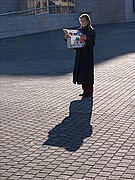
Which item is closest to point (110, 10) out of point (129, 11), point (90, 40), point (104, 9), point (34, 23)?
point (104, 9)

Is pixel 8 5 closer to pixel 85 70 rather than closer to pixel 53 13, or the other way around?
pixel 53 13

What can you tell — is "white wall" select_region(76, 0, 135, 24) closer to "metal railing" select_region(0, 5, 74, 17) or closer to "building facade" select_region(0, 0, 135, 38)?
"building facade" select_region(0, 0, 135, 38)

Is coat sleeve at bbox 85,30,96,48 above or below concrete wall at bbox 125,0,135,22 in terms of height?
above

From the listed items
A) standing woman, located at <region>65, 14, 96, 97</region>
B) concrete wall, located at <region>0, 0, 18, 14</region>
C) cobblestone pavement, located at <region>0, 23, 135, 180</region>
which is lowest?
cobblestone pavement, located at <region>0, 23, 135, 180</region>

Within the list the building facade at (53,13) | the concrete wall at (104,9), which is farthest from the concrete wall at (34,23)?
the concrete wall at (104,9)

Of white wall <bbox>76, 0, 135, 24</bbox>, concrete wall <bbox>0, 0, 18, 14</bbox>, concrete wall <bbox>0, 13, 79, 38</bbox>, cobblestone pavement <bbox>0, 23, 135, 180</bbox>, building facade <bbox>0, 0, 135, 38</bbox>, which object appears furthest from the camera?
white wall <bbox>76, 0, 135, 24</bbox>

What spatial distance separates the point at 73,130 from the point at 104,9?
119ft

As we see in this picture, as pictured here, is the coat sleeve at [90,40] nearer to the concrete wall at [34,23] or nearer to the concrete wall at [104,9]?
the concrete wall at [34,23]

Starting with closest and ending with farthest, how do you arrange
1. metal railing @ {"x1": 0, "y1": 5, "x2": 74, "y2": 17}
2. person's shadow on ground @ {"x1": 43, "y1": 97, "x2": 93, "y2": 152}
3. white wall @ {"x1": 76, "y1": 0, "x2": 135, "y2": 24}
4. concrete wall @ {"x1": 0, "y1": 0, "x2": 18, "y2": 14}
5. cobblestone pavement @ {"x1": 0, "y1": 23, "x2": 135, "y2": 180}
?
cobblestone pavement @ {"x1": 0, "y1": 23, "x2": 135, "y2": 180}
person's shadow on ground @ {"x1": 43, "y1": 97, "x2": 93, "y2": 152}
metal railing @ {"x1": 0, "y1": 5, "x2": 74, "y2": 17}
concrete wall @ {"x1": 0, "y1": 0, "x2": 18, "y2": 14}
white wall @ {"x1": 76, "y1": 0, "x2": 135, "y2": 24}

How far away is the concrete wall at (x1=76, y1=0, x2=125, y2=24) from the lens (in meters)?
41.4

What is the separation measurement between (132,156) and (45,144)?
1352 mm

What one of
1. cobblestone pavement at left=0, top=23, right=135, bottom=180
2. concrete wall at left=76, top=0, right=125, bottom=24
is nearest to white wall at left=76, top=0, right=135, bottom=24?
concrete wall at left=76, top=0, right=125, bottom=24

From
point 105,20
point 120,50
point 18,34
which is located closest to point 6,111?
point 120,50

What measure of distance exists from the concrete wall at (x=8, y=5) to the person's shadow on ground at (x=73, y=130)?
90.2ft
